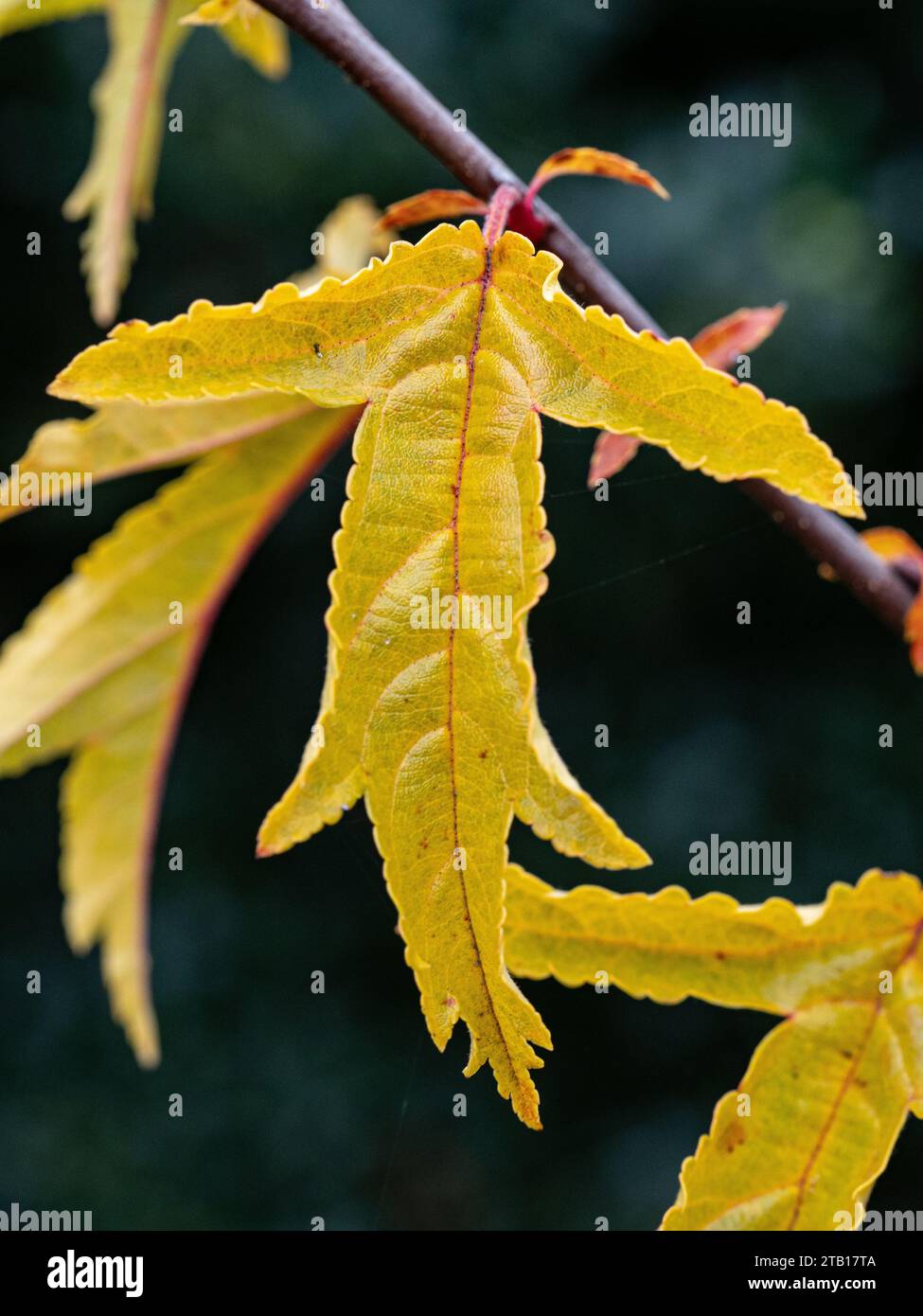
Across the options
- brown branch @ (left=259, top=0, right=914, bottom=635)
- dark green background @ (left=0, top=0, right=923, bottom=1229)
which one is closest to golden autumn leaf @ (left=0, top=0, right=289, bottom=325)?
brown branch @ (left=259, top=0, right=914, bottom=635)

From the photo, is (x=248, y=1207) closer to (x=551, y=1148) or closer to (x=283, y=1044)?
(x=283, y=1044)

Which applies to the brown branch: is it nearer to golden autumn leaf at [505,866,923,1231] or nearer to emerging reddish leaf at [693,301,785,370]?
emerging reddish leaf at [693,301,785,370]

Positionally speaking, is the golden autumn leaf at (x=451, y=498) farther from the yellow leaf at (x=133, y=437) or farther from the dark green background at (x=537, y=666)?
the dark green background at (x=537, y=666)

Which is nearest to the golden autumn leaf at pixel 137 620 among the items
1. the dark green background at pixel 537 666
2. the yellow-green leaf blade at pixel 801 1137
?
the yellow-green leaf blade at pixel 801 1137

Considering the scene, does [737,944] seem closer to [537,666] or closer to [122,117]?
[122,117]

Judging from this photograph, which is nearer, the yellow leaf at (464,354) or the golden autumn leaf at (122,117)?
the yellow leaf at (464,354)

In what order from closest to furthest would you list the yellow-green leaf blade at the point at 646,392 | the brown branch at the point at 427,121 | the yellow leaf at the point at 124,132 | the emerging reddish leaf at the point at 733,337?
the yellow-green leaf blade at the point at 646,392 < the brown branch at the point at 427,121 < the emerging reddish leaf at the point at 733,337 < the yellow leaf at the point at 124,132
